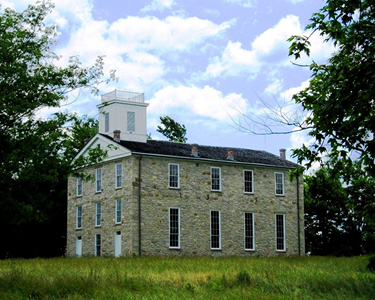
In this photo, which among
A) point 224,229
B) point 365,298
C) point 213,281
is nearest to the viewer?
point 365,298

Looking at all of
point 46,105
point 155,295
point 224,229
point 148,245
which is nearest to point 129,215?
point 148,245

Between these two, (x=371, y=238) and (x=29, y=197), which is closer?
(x=29, y=197)

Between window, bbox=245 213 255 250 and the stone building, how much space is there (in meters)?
0.07

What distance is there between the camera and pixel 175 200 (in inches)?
1688

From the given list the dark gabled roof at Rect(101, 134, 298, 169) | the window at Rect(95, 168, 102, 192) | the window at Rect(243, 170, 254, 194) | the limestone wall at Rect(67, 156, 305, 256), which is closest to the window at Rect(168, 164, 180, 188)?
the limestone wall at Rect(67, 156, 305, 256)

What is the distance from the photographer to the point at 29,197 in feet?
68.6

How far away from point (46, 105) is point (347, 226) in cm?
3947

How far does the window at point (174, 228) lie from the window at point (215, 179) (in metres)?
3.51

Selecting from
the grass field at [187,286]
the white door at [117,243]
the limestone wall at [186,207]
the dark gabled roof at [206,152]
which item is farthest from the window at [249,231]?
the grass field at [187,286]

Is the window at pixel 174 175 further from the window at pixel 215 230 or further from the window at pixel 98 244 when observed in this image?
the window at pixel 98 244

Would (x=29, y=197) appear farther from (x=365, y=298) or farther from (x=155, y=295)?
(x=365, y=298)

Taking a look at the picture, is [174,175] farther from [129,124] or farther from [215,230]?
[129,124]

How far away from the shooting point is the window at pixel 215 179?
44.8 metres

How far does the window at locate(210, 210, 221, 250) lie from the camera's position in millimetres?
43906
